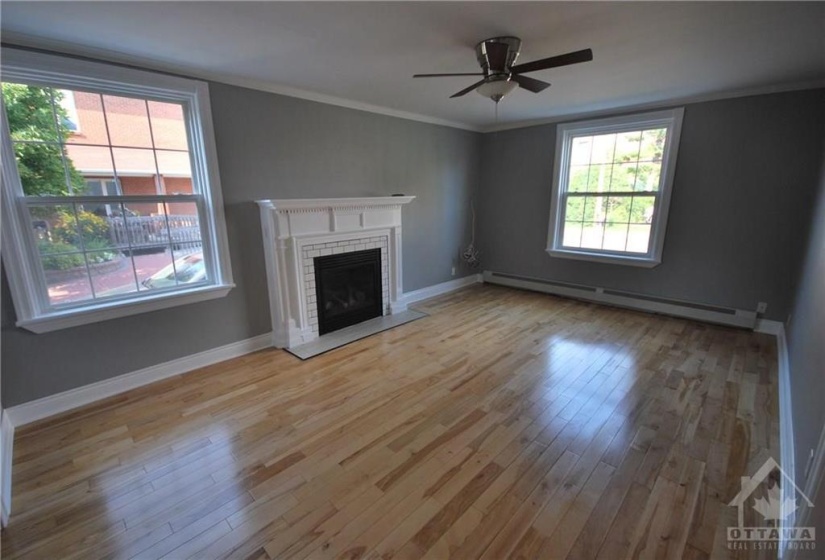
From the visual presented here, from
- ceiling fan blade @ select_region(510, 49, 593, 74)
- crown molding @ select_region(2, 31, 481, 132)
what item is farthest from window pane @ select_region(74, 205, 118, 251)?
ceiling fan blade @ select_region(510, 49, 593, 74)

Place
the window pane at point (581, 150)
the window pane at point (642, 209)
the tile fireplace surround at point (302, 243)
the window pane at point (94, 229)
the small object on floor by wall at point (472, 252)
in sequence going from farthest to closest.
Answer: the small object on floor by wall at point (472, 252) < the window pane at point (581, 150) < the window pane at point (642, 209) < the tile fireplace surround at point (302, 243) < the window pane at point (94, 229)

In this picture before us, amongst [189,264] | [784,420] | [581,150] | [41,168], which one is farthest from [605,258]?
[41,168]

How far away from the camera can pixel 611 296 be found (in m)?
4.62

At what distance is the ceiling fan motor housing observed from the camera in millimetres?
2178

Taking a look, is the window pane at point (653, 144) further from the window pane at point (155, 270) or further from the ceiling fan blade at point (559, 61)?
the window pane at point (155, 270)

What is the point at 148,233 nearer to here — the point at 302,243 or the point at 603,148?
the point at 302,243

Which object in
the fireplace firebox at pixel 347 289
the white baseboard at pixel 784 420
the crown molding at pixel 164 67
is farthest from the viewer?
the fireplace firebox at pixel 347 289

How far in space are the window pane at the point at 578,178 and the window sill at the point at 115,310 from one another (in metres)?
4.40

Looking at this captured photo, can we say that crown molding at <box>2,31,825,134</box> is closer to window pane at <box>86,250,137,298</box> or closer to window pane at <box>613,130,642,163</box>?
window pane at <box>613,130,642,163</box>

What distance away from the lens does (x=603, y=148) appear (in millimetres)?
4445

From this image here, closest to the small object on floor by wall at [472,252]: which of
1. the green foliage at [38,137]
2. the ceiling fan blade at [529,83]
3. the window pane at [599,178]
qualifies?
the window pane at [599,178]

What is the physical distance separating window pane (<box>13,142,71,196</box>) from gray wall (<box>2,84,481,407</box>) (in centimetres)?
70

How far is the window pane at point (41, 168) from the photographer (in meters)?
2.21

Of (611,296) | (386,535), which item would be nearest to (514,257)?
(611,296)
